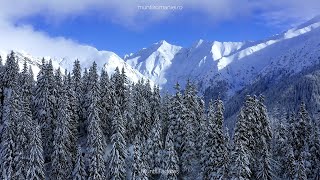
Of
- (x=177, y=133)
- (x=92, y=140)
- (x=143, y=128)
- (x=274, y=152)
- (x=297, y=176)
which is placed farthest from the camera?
(x=143, y=128)

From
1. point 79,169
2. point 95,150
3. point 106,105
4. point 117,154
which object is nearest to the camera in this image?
point 95,150

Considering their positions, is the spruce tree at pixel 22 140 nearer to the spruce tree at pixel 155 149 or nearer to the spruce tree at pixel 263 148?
the spruce tree at pixel 155 149

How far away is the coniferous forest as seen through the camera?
7612 centimetres

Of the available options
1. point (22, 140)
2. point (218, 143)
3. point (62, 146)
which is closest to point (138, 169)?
point (218, 143)

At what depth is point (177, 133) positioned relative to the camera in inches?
3497

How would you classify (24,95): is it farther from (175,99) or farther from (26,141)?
(175,99)

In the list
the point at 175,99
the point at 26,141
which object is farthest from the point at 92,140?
the point at 175,99

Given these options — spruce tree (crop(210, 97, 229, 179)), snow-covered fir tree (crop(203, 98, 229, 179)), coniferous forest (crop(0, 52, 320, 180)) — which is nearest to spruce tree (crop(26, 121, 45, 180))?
coniferous forest (crop(0, 52, 320, 180))

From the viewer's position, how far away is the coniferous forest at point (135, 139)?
76125 millimetres

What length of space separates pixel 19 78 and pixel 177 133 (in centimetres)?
4470

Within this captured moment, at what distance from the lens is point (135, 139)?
3130 inches

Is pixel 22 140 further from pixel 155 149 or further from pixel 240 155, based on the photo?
pixel 240 155

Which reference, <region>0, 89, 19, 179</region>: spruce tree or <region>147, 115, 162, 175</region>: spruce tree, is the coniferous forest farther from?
<region>147, 115, 162, 175</region>: spruce tree

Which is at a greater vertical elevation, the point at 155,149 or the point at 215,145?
the point at 155,149
